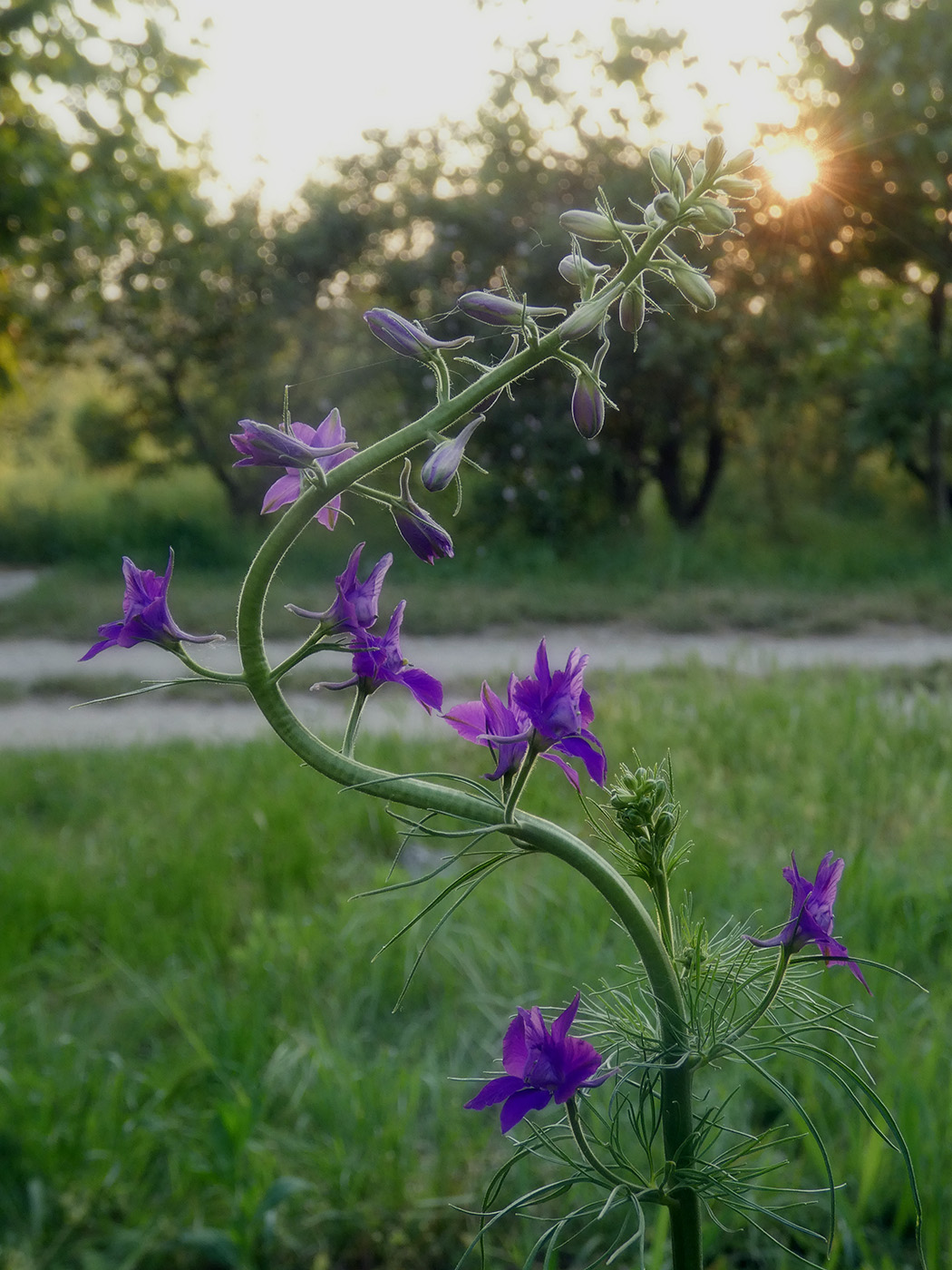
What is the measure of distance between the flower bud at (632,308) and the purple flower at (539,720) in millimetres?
231

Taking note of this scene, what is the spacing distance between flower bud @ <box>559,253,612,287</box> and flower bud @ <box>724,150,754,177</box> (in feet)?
0.30

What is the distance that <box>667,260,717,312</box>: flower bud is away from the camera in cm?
73

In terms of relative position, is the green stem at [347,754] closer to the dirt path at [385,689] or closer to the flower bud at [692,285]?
the flower bud at [692,285]

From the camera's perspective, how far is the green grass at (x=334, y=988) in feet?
7.09

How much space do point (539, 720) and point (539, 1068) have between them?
0.23 meters

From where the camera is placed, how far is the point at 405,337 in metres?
0.77

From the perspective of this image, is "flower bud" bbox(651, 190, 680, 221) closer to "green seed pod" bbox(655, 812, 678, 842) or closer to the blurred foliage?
"green seed pod" bbox(655, 812, 678, 842)

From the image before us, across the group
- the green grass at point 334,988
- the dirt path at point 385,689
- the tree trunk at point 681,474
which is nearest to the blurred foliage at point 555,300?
the tree trunk at point 681,474

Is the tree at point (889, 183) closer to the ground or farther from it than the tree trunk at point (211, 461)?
farther from it

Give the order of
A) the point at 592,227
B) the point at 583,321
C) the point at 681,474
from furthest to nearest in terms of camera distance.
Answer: the point at 681,474
the point at 592,227
the point at 583,321

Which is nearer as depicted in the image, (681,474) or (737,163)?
(737,163)

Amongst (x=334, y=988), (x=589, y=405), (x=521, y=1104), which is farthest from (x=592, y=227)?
(x=334, y=988)

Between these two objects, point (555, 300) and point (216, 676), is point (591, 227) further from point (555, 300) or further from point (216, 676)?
point (555, 300)

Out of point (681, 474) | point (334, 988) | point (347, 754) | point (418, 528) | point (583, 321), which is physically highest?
point (681, 474)
